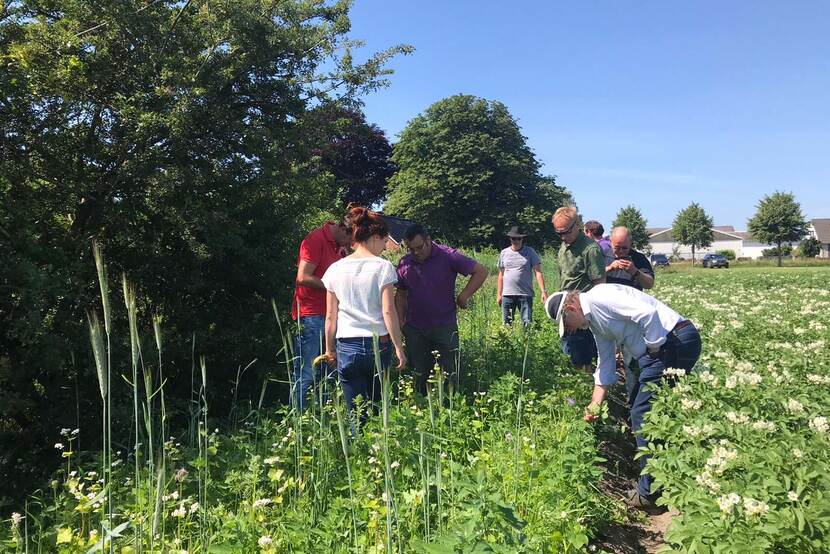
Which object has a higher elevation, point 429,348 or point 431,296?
point 431,296

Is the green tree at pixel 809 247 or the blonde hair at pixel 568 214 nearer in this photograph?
the blonde hair at pixel 568 214

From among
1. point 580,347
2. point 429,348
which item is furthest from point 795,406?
point 429,348

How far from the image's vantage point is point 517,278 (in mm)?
7977

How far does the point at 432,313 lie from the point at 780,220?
59528 mm

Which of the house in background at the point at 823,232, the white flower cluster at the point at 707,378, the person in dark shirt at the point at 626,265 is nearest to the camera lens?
the white flower cluster at the point at 707,378

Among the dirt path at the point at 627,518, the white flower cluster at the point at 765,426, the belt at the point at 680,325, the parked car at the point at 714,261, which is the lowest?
the dirt path at the point at 627,518

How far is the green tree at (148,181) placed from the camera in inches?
166

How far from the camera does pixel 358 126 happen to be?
7418 mm

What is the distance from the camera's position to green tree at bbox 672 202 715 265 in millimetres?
66438

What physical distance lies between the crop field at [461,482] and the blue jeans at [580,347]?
21.9 inches

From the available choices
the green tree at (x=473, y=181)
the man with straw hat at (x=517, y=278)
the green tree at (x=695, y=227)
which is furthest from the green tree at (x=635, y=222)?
the man with straw hat at (x=517, y=278)

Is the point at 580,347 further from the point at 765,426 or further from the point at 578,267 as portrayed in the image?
the point at 765,426

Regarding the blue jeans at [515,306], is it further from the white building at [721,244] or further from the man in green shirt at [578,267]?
the white building at [721,244]

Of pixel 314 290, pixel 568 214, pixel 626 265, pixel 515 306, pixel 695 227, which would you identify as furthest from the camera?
pixel 695 227
